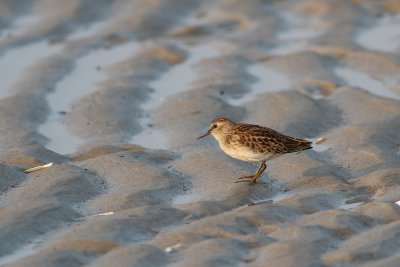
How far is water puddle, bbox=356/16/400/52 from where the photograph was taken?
14695 millimetres

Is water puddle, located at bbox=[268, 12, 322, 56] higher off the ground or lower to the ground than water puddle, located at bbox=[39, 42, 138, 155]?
lower

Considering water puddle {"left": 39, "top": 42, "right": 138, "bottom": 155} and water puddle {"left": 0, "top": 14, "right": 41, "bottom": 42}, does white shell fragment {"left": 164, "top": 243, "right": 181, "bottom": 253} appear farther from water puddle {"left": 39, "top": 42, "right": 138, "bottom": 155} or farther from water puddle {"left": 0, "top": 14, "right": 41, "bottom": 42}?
water puddle {"left": 0, "top": 14, "right": 41, "bottom": 42}

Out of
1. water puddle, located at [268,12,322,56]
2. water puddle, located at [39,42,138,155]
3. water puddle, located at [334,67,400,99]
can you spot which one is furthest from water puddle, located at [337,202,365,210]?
water puddle, located at [268,12,322,56]

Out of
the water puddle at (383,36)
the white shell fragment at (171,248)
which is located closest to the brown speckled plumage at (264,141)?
the white shell fragment at (171,248)

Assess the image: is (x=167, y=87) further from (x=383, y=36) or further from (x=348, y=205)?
(x=348, y=205)

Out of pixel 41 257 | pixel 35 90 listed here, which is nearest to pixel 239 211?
pixel 41 257

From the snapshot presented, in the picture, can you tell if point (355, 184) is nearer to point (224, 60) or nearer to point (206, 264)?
point (206, 264)

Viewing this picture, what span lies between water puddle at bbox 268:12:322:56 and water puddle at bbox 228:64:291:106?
2.68 feet

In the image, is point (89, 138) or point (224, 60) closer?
point (89, 138)

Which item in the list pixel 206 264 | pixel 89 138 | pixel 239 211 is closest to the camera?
pixel 206 264

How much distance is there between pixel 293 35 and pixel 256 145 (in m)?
6.34

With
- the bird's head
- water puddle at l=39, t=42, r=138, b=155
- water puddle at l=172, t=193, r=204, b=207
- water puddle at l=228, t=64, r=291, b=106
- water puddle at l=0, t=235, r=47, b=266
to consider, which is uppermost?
water puddle at l=0, t=235, r=47, b=266

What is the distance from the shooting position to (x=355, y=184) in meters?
9.46

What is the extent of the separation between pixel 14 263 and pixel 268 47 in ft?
27.8
